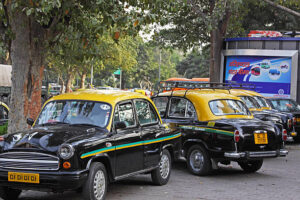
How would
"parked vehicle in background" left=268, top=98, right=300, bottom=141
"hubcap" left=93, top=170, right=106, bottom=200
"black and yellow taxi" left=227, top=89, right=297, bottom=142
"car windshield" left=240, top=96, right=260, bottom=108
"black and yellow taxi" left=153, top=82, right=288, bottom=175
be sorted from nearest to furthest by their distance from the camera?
"hubcap" left=93, top=170, right=106, bottom=200 < "black and yellow taxi" left=153, top=82, right=288, bottom=175 < "black and yellow taxi" left=227, top=89, right=297, bottom=142 < "car windshield" left=240, top=96, right=260, bottom=108 < "parked vehicle in background" left=268, top=98, right=300, bottom=141

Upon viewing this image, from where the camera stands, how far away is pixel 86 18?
39.4 ft

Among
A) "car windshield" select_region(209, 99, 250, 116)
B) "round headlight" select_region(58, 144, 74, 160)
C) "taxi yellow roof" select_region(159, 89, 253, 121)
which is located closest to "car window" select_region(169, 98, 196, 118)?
"taxi yellow roof" select_region(159, 89, 253, 121)

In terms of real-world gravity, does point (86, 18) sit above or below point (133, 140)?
above

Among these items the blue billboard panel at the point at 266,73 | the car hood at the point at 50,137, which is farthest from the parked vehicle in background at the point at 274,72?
the car hood at the point at 50,137

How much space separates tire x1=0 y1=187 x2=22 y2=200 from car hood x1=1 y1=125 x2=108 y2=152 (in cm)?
75

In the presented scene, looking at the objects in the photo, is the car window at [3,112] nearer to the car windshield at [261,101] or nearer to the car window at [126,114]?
the car windshield at [261,101]

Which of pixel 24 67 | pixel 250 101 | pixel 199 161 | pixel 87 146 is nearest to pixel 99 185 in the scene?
pixel 87 146

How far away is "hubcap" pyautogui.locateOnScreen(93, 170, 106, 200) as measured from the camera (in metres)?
6.99

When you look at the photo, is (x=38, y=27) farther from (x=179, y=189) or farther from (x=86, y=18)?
(x=179, y=189)


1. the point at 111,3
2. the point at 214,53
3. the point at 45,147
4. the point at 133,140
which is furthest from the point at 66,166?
the point at 214,53

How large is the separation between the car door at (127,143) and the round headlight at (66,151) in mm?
1060

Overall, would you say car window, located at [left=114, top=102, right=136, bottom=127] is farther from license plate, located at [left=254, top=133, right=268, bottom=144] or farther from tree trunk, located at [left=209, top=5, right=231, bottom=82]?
tree trunk, located at [left=209, top=5, right=231, bottom=82]

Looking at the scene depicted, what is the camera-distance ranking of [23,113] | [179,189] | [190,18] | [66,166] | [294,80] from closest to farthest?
[66,166] → [179,189] → [23,113] → [294,80] → [190,18]

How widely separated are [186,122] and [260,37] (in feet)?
46.7
